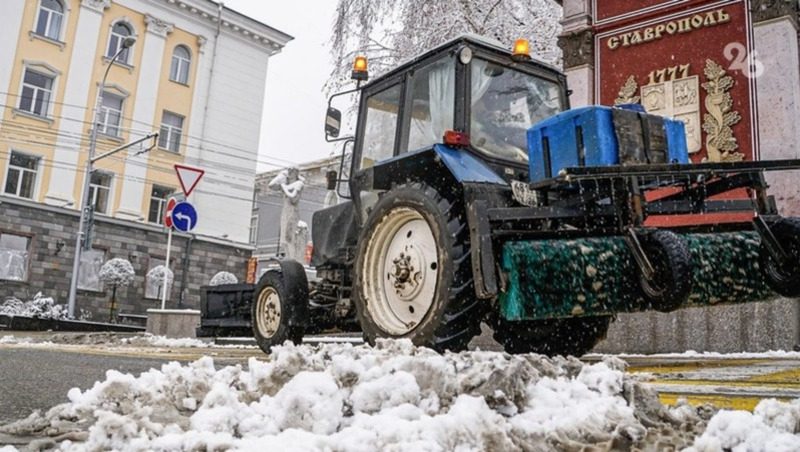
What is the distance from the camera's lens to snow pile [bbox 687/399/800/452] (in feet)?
4.08

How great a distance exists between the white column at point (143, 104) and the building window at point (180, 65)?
644 mm

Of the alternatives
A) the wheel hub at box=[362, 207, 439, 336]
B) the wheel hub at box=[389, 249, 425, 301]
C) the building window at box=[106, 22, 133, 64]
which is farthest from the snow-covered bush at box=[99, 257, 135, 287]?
the wheel hub at box=[389, 249, 425, 301]

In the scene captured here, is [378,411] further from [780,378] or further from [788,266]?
[788,266]

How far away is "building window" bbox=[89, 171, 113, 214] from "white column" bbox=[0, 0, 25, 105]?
11.8 feet

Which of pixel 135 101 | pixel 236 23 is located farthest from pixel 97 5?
pixel 236 23

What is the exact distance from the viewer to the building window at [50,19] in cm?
2230

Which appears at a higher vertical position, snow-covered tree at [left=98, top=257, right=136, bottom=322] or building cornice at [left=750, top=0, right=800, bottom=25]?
building cornice at [left=750, top=0, right=800, bottom=25]

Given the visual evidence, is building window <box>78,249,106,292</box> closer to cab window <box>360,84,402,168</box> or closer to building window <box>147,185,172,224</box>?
building window <box>147,185,172,224</box>

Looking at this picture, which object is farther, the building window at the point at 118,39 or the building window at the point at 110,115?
the building window at the point at 118,39

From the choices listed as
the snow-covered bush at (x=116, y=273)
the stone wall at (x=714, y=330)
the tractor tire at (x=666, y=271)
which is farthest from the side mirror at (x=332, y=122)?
the snow-covered bush at (x=116, y=273)

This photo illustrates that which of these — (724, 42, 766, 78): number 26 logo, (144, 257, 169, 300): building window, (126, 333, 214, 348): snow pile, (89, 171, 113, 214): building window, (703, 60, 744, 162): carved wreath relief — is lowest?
(126, 333, 214, 348): snow pile

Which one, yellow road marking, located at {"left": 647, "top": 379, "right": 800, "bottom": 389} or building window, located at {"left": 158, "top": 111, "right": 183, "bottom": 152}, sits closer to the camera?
yellow road marking, located at {"left": 647, "top": 379, "right": 800, "bottom": 389}

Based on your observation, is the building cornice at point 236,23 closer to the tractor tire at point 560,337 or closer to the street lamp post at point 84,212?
the street lamp post at point 84,212

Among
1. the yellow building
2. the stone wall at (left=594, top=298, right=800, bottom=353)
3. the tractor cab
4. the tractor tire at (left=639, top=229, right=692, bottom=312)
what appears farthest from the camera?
the yellow building
